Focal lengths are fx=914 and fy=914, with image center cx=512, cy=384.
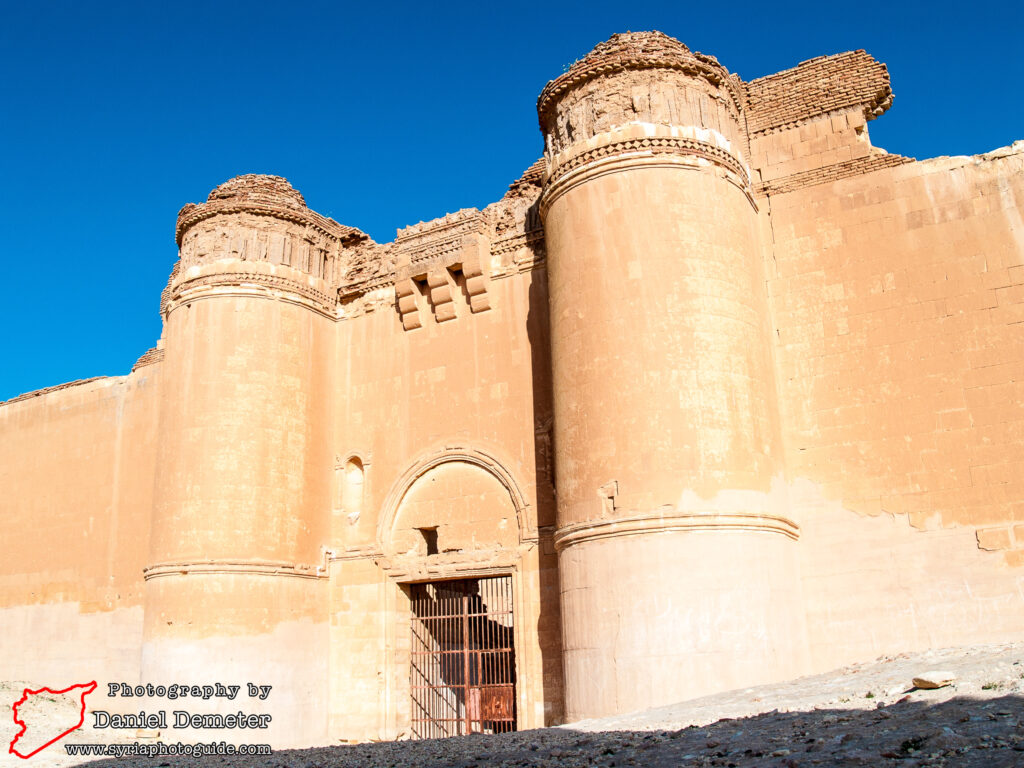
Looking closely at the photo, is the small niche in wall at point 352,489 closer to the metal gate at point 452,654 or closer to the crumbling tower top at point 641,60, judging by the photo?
the metal gate at point 452,654

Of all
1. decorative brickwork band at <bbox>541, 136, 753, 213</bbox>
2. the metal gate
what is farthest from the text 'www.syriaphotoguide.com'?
decorative brickwork band at <bbox>541, 136, 753, 213</bbox>

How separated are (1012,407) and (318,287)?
9910 mm

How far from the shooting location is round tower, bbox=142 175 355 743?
12.4 metres

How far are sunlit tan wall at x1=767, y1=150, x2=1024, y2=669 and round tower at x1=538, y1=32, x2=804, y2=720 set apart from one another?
477 mm

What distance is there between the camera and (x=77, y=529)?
56.1 ft

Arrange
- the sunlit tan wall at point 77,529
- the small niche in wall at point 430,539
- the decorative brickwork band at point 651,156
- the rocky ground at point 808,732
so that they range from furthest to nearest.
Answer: the sunlit tan wall at point 77,529, the small niche in wall at point 430,539, the decorative brickwork band at point 651,156, the rocky ground at point 808,732

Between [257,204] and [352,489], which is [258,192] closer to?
[257,204]

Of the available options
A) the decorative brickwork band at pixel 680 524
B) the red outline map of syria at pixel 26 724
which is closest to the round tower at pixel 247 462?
the red outline map of syria at pixel 26 724

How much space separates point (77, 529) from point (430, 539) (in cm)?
802

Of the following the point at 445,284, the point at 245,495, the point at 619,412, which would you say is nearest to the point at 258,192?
the point at 445,284

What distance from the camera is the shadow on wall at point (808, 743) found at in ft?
15.0

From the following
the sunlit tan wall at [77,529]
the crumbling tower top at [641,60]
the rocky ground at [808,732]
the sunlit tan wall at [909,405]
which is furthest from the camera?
the sunlit tan wall at [77,529]

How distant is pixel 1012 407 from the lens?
970cm

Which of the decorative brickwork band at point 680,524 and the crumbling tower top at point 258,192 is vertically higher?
the crumbling tower top at point 258,192
